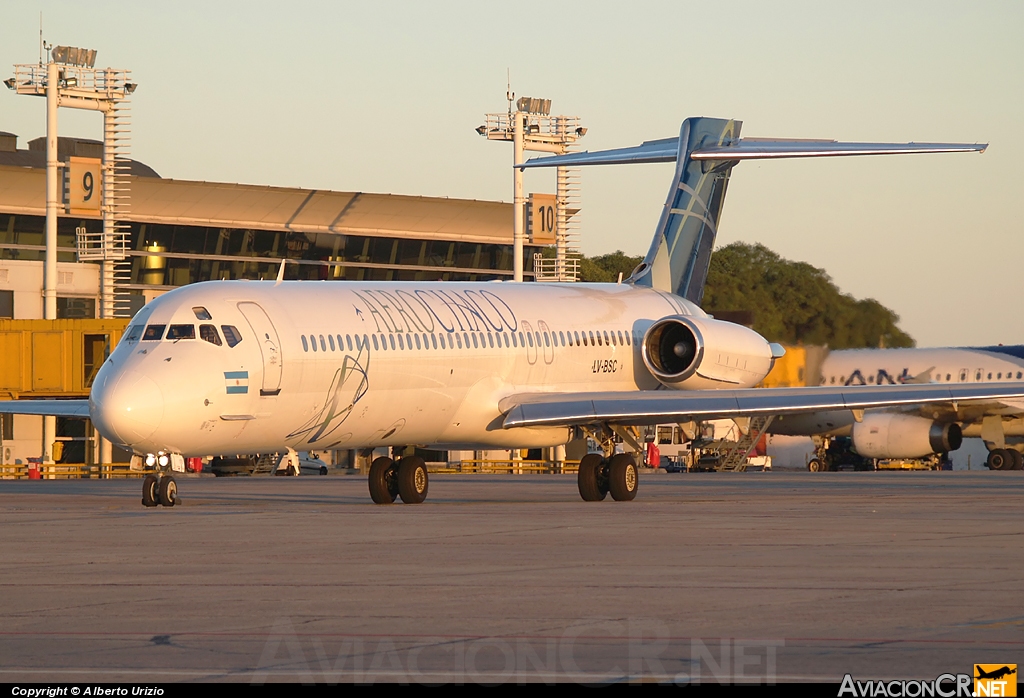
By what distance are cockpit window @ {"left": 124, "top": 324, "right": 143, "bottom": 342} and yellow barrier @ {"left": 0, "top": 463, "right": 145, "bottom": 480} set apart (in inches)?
951

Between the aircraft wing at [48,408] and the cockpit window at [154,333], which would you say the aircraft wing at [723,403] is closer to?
the cockpit window at [154,333]

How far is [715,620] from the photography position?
396 inches

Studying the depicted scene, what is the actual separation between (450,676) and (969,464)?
2146 inches

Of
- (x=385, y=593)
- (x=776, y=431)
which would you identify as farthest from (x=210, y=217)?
(x=385, y=593)

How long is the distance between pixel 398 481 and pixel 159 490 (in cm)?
397

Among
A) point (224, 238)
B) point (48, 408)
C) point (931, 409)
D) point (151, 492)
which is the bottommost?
A: point (151, 492)

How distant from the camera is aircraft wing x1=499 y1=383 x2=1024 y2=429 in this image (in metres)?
23.8

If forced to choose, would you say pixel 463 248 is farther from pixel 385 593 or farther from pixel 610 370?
pixel 385 593

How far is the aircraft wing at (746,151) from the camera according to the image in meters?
27.3

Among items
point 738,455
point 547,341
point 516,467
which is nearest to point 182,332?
point 547,341

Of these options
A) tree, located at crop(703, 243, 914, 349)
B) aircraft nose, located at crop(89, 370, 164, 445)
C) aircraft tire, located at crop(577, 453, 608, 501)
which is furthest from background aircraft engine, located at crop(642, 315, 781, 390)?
tree, located at crop(703, 243, 914, 349)

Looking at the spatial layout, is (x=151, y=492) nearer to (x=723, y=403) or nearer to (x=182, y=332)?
(x=182, y=332)

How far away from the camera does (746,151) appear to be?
100ft

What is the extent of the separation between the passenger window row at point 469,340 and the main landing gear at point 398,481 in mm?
2001
